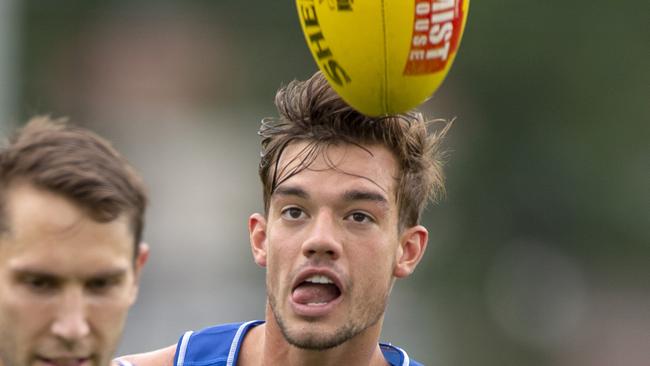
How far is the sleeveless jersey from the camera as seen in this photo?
7.45 meters

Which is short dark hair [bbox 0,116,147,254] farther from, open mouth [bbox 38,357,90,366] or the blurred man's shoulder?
the blurred man's shoulder

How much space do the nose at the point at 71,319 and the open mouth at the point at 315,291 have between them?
1.54 m

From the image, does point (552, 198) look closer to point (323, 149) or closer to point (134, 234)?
point (323, 149)

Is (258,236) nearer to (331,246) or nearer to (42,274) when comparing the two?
(331,246)

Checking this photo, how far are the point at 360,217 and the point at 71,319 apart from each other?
1.86m

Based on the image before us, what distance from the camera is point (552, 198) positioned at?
2089cm

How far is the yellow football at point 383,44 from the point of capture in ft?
21.2

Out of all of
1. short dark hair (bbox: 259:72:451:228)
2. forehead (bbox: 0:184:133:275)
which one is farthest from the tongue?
forehead (bbox: 0:184:133:275)

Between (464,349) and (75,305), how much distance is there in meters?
13.9

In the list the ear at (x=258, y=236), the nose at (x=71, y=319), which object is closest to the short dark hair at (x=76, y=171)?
the nose at (x=71, y=319)

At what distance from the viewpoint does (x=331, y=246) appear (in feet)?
22.2

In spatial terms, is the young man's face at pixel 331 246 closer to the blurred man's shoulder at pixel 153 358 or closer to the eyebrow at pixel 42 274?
the blurred man's shoulder at pixel 153 358

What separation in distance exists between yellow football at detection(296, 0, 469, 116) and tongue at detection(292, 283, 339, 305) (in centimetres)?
84

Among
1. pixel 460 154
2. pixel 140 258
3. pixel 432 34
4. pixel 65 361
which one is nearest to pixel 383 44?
pixel 432 34
